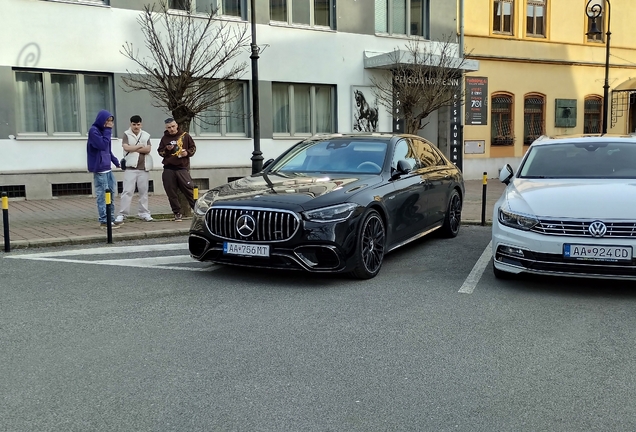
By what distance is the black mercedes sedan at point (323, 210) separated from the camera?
6.77 metres

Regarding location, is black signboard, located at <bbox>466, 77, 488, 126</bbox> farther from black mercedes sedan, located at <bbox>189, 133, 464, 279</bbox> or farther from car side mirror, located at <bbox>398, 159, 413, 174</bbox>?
car side mirror, located at <bbox>398, 159, 413, 174</bbox>

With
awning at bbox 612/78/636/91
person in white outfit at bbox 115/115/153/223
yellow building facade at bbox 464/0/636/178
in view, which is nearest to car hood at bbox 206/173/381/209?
person in white outfit at bbox 115/115/153/223

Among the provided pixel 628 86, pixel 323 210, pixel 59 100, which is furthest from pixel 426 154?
pixel 628 86

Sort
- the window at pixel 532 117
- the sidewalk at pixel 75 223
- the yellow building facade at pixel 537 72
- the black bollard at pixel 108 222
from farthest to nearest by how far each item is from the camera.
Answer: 1. the window at pixel 532 117
2. the yellow building facade at pixel 537 72
3. the sidewalk at pixel 75 223
4. the black bollard at pixel 108 222

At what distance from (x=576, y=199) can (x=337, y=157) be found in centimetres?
305

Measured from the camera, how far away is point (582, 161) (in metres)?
7.57

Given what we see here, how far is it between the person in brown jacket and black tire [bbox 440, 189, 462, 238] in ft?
14.9

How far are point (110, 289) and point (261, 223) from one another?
1699 millimetres

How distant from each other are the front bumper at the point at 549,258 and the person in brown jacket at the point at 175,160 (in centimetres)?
646

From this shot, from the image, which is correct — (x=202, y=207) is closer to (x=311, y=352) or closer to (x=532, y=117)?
(x=311, y=352)

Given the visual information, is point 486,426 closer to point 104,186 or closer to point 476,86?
point 104,186

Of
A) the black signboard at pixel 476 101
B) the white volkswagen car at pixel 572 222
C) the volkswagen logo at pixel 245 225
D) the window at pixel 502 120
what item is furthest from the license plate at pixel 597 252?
the window at pixel 502 120

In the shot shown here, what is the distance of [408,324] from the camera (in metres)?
5.56

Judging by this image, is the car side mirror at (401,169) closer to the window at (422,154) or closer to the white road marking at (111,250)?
the window at (422,154)
